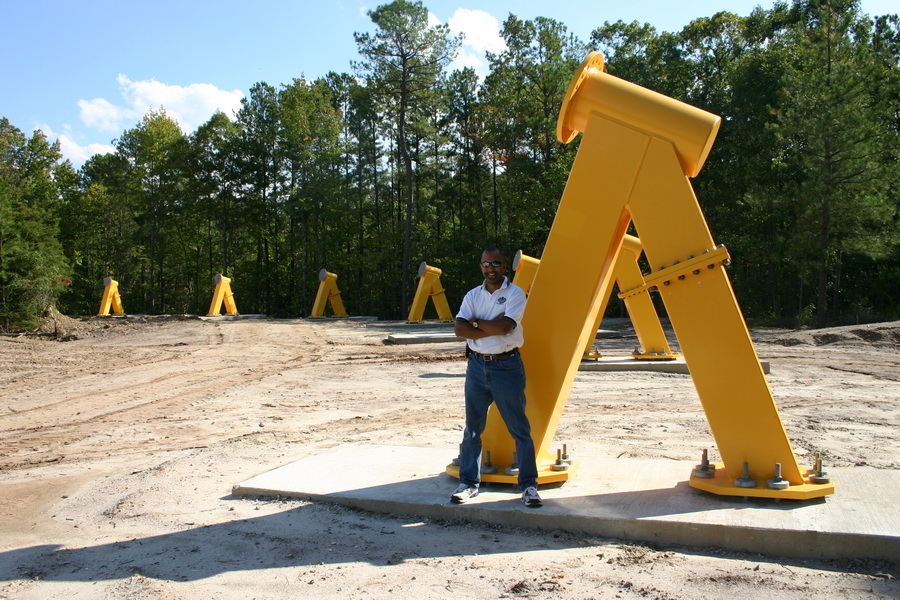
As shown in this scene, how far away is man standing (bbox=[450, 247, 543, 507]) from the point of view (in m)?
4.14

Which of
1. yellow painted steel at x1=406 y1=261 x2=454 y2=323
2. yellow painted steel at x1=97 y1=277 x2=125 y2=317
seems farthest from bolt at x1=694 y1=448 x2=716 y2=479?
yellow painted steel at x1=97 y1=277 x2=125 y2=317

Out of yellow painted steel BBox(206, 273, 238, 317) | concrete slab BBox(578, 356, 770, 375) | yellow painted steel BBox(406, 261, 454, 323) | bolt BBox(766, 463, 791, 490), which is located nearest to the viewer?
bolt BBox(766, 463, 791, 490)

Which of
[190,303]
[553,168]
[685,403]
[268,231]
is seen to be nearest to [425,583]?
[685,403]

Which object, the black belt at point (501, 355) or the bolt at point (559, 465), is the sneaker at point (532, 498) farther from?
the black belt at point (501, 355)

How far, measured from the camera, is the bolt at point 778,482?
3900mm

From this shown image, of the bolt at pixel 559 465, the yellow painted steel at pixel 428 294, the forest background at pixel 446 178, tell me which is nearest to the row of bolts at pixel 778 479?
the bolt at pixel 559 465

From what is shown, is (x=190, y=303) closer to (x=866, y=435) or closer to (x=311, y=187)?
(x=311, y=187)

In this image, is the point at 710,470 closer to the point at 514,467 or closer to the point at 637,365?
the point at 514,467

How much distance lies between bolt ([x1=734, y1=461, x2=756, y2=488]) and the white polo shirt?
1.61m

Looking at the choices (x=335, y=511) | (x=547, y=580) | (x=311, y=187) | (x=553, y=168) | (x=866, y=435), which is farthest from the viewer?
(x=311, y=187)

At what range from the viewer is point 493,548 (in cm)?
369

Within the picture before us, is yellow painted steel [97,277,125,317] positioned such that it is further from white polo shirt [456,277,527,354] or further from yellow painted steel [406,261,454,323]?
white polo shirt [456,277,527,354]

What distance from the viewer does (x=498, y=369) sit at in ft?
13.8

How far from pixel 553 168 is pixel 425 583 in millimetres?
28774
